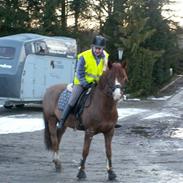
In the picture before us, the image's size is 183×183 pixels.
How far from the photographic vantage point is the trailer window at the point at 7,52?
2202 cm

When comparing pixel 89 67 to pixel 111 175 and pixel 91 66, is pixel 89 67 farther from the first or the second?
pixel 111 175

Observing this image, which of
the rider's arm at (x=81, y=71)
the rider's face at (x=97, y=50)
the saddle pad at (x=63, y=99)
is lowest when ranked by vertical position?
the saddle pad at (x=63, y=99)

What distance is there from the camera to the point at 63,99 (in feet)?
33.9

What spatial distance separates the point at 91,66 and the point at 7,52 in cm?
1317

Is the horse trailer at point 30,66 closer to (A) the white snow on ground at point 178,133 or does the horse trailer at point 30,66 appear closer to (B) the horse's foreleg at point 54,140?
(A) the white snow on ground at point 178,133

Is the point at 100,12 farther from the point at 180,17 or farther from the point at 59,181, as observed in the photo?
the point at 59,181

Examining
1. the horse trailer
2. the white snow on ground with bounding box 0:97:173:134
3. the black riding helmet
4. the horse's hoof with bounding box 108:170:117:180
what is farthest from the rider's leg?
the horse trailer

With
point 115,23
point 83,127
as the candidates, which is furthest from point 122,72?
point 115,23

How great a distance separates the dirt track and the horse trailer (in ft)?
17.5

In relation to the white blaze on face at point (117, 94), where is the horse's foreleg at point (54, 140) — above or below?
below

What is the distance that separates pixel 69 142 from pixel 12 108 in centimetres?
1011

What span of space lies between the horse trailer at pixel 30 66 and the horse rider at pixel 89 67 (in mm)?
12096

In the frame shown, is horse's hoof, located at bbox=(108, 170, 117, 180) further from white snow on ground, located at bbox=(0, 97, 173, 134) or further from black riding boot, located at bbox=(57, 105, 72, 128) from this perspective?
white snow on ground, located at bbox=(0, 97, 173, 134)

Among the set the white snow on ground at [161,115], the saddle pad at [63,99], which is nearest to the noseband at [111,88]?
the saddle pad at [63,99]
